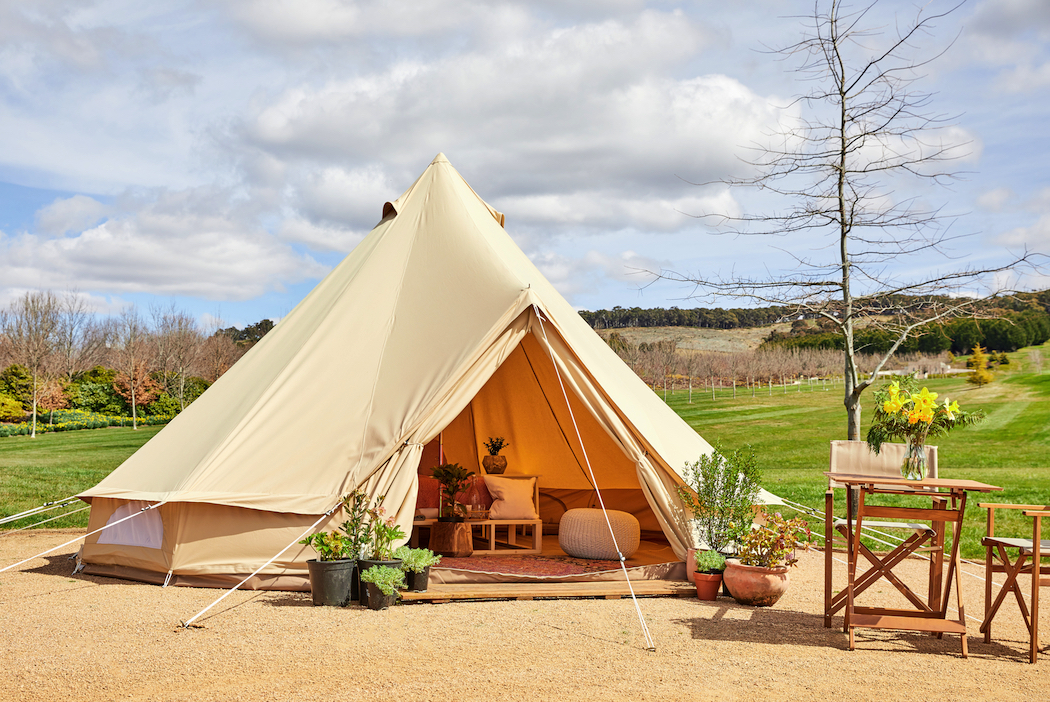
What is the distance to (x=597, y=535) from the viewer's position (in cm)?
745

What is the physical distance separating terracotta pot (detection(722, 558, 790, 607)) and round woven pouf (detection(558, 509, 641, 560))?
73.3 inches

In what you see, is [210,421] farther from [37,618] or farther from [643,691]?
[643,691]

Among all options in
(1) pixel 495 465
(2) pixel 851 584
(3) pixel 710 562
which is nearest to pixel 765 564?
(3) pixel 710 562

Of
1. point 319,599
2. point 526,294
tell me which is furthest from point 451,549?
point 526,294

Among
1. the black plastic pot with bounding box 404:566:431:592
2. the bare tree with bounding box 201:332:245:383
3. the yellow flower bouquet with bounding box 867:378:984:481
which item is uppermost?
the bare tree with bounding box 201:332:245:383

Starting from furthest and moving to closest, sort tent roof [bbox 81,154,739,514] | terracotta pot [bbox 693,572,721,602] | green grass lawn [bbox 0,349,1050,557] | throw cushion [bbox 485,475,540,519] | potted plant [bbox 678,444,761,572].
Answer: green grass lawn [bbox 0,349,1050,557]
throw cushion [bbox 485,475,540,519]
potted plant [bbox 678,444,761,572]
tent roof [bbox 81,154,739,514]
terracotta pot [bbox 693,572,721,602]

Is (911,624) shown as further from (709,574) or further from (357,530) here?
(357,530)

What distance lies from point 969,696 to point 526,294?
12.6 ft

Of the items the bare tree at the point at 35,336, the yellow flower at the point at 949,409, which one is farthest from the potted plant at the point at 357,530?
the bare tree at the point at 35,336

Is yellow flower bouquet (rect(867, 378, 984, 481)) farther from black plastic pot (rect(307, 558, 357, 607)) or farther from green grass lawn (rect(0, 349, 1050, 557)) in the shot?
green grass lawn (rect(0, 349, 1050, 557))

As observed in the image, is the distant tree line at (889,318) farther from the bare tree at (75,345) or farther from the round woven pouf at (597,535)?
the bare tree at (75,345)

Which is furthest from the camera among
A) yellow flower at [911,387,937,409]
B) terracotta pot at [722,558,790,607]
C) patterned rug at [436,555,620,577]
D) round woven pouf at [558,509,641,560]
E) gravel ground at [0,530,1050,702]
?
round woven pouf at [558,509,641,560]

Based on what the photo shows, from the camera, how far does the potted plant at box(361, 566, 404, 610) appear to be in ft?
17.2

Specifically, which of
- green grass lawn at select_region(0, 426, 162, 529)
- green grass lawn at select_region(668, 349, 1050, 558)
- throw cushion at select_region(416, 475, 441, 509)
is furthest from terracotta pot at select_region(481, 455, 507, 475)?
green grass lawn at select_region(0, 426, 162, 529)
